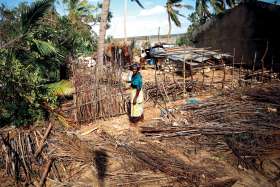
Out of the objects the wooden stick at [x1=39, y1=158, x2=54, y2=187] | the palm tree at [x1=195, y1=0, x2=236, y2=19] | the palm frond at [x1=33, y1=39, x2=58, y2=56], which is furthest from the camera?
the palm tree at [x1=195, y1=0, x2=236, y2=19]

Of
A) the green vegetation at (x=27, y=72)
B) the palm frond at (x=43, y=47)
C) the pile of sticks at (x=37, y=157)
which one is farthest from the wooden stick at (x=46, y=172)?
the palm frond at (x=43, y=47)

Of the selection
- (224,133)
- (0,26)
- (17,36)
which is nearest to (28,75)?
(17,36)

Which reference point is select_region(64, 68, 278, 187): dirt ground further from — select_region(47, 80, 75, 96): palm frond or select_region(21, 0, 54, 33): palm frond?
select_region(21, 0, 54, 33): palm frond

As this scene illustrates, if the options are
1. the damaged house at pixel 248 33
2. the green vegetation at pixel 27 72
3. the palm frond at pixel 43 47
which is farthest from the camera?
the damaged house at pixel 248 33

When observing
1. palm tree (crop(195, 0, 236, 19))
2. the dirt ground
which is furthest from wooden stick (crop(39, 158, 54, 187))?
palm tree (crop(195, 0, 236, 19))

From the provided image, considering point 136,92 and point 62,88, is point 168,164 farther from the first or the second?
point 62,88

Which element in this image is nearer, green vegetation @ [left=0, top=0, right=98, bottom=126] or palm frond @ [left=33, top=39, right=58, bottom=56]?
green vegetation @ [left=0, top=0, right=98, bottom=126]

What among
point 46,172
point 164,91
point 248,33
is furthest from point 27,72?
point 248,33

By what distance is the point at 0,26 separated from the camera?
28.4ft

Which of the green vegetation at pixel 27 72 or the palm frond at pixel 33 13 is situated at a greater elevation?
the palm frond at pixel 33 13

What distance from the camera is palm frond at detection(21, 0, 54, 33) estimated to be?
589 cm

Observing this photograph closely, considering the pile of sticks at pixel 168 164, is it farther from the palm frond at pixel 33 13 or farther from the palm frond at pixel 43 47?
the palm frond at pixel 33 13

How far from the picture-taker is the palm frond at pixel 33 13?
5895 mm

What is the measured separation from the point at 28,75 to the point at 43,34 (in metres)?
1.51
